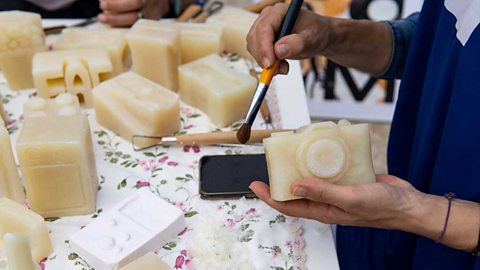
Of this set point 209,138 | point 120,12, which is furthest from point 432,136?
point 120,12

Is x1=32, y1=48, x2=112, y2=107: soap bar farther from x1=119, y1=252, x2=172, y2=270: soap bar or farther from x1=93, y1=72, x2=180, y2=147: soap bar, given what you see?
x1=119, y1=252, x2=172, y2=270: soap bar

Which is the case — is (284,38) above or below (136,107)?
above

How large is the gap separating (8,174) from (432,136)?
64 centimetres

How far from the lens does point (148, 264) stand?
0.65m

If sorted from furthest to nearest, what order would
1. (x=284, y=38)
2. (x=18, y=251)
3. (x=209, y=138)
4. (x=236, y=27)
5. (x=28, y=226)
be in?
(x=236, y=27), (x=209, y=138), (x=284, y=38), (x=28, y=226), (x=18, y=251)

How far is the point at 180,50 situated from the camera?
1092 millimetres

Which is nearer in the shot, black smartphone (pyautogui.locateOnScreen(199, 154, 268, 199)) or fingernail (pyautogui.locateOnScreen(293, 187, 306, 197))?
fingernail (pyautogui.locateOnScreen(293, 187, 306, 197))

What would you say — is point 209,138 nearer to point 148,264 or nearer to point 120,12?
point 148,264

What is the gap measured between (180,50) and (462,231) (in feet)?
2.13

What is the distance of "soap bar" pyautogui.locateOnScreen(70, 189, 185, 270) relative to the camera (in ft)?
2.26

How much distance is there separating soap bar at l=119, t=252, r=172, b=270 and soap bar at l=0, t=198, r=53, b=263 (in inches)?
5.2

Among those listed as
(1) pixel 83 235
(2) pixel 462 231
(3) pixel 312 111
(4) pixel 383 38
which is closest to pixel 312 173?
(2) pixel 462 231

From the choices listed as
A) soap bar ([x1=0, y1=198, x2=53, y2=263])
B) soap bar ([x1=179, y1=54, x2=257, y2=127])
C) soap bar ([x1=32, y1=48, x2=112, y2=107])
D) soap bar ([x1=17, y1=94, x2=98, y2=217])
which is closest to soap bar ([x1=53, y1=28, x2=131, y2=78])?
soap bar ([x1=32, y1=48, x2=112, y2=107])

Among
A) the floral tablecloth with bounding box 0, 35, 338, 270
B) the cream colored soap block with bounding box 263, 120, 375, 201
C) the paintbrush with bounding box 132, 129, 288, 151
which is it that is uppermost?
the cream colored soap block with bounding box 263, 120, 375, 201
